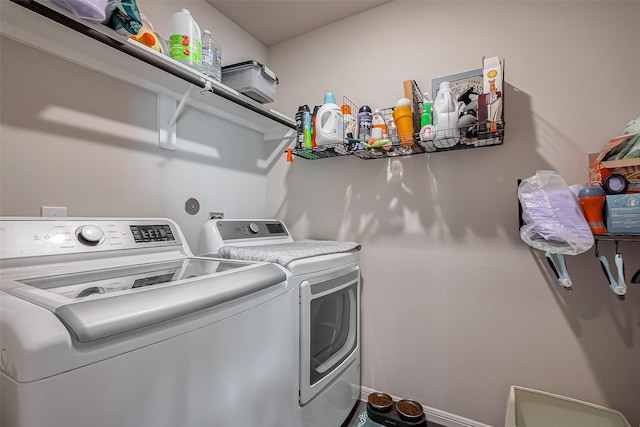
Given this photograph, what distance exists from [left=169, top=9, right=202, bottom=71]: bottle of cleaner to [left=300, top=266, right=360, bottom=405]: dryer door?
3.94 ft

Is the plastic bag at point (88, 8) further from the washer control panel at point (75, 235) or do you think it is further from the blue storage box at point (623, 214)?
the blue storage box at point (623, 214)

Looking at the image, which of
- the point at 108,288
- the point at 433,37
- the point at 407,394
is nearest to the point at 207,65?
the point at 108,288

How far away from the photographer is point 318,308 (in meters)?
1.42

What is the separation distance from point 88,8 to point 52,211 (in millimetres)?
795

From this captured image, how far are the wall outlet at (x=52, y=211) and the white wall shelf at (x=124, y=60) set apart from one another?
57cm

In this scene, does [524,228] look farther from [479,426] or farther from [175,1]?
[175,1]

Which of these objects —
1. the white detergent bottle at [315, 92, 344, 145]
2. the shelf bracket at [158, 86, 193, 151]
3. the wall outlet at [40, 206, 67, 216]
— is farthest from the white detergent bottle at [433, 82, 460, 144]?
the wall outlet at [40, 206, 67, 216]

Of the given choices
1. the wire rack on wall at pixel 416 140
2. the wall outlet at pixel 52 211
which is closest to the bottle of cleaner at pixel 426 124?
the wire rack on wall at pixel 416 140

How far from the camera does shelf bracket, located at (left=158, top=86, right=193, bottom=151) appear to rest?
1561 millimetres

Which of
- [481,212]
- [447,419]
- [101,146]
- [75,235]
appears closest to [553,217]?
[481,212]

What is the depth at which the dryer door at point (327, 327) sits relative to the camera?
1.25 metres

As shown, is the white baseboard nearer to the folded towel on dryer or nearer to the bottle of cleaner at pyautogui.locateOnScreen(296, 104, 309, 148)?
the folded towel on dryer

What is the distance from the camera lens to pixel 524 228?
4.27ft

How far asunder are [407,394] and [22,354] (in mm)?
1906
